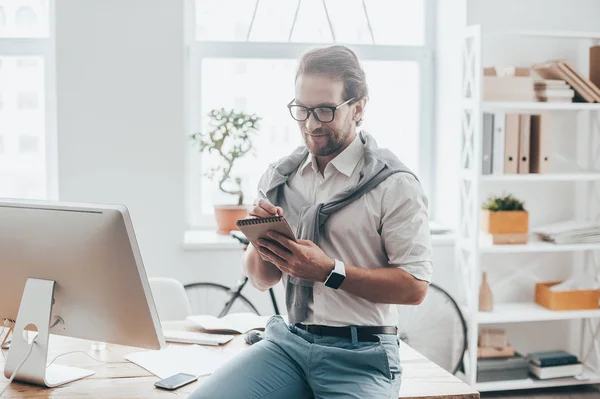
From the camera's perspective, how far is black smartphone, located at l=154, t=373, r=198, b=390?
190 centimetres

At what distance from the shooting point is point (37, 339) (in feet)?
6.28

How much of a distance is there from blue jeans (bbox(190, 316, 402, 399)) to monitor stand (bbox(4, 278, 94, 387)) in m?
0.39

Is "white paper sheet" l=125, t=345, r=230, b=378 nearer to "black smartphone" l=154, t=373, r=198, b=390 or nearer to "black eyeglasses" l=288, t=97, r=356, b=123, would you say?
"black smartphone" l=154, t=373, r=198, b=390

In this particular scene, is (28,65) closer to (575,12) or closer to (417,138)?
(417,138)

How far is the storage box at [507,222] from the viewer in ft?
12.3

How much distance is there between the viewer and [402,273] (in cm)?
200

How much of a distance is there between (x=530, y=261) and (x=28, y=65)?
278 cm

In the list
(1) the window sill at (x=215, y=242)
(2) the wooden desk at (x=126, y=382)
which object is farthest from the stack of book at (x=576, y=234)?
(2) the wooden desk at (x=126, y=382)

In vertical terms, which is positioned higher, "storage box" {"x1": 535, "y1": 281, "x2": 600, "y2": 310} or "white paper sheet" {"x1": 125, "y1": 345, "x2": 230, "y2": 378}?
"white paper sheet" {"x1": 125, "y1": 345, "x2": 230, "y2": 378}

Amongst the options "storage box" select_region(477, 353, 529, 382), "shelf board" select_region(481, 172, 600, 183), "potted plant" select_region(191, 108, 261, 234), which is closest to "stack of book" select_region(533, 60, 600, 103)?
"shelf board" select_region(481, 172, 600, 183)

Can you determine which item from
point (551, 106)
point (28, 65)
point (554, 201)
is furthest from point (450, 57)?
point (28, 65)

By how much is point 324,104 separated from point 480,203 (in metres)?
2.18

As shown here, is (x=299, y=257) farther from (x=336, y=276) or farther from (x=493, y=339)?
(x=493, y=339)

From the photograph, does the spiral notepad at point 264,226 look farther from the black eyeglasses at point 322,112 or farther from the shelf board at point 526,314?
the shelf board at point 526,314
